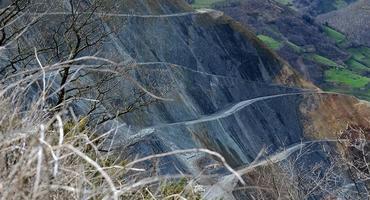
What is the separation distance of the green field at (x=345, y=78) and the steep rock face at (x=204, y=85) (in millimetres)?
74294

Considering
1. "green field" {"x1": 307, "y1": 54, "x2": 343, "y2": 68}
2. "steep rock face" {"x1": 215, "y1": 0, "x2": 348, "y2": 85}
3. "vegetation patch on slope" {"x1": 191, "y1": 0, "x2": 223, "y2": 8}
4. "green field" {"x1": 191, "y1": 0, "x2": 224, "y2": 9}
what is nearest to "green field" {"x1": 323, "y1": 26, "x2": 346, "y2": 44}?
"steep rock face" {"x1": 215, "y1": 0, "x2": 348, "y2": 85}

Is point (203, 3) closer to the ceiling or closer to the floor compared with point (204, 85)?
closer to the floor

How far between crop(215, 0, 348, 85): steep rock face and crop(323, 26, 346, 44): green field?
4290 millimetres

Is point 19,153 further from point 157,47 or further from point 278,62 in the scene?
point 278,62

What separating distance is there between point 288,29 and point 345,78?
26.9 metres

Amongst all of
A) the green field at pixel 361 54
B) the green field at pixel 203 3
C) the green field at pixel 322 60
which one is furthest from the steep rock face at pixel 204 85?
the green field at pixel 361 54

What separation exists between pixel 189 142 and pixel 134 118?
448 centimetres

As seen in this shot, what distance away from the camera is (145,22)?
171 ft

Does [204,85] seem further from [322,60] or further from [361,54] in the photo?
[361,54]

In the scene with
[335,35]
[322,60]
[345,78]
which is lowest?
[335,35]

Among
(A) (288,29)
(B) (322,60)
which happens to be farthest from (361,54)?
(B) (322,60)

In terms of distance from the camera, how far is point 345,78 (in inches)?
5551

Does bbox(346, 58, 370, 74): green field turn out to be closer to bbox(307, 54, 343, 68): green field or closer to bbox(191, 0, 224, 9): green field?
bbox(307, 54, 343, 68): green field

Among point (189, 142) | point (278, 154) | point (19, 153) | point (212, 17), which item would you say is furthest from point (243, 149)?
point (19, 153)
